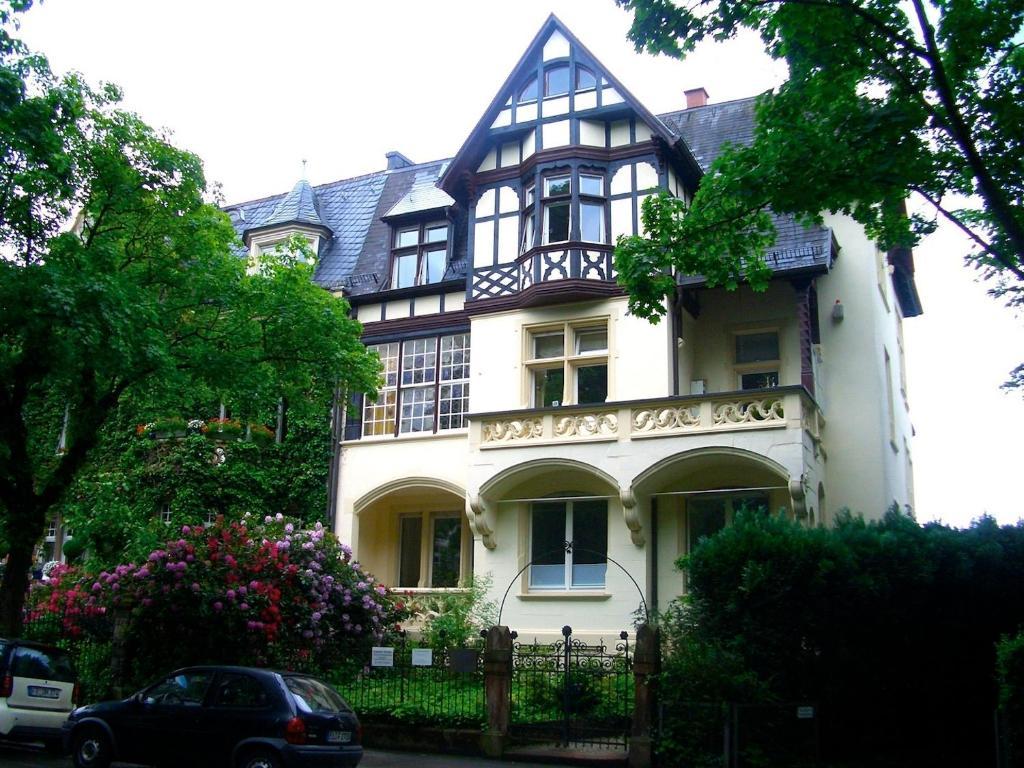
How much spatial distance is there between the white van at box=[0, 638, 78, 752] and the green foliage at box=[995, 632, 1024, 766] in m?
11.9

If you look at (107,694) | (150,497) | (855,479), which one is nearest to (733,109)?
(855,479)

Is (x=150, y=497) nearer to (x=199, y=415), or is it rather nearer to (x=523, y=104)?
(x=199, y=415)

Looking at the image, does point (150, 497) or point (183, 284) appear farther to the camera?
point (150, 497)

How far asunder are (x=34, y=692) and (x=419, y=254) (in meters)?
14.5

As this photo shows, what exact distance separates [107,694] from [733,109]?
2012 centimetres

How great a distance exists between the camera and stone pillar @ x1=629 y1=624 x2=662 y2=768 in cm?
1367

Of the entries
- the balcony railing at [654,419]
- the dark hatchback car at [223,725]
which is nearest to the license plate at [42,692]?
the dark hatchback car at [223,725]

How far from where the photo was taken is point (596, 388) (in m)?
22.7

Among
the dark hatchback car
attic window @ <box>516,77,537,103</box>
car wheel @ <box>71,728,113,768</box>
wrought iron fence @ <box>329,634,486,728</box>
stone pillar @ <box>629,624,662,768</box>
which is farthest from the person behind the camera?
attic window @ <box>516,77,537,103</box>

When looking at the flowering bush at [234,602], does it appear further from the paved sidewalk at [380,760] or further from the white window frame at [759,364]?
the white window frame at [759,364]

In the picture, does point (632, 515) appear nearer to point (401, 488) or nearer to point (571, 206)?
point (401, 488)

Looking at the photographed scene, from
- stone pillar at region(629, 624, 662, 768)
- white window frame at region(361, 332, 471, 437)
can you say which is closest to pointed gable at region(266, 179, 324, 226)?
white window frame at region(361, 332, 471, 437)

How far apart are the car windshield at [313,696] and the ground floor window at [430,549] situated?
1152cm

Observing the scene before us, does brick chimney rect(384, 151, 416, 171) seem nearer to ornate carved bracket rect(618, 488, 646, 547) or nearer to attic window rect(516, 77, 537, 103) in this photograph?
attic window rect(516, 77, 537, 103)
